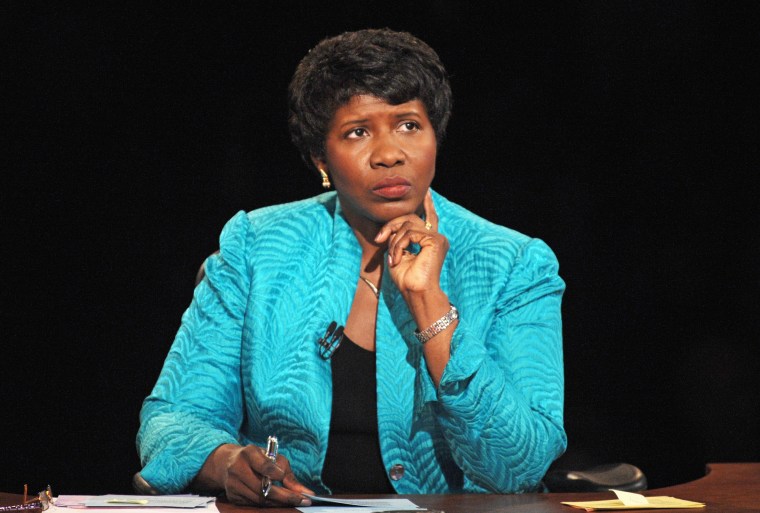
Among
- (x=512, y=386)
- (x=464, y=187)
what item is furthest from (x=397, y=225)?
(x=464, y=187)

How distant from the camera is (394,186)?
2311 mm

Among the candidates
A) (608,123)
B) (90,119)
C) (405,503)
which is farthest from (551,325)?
(90,119)

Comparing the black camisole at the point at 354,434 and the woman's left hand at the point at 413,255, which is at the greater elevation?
the woman's left hand at the point at 413,255

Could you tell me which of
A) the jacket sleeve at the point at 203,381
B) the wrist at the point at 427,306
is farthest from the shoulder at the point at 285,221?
the wrist at the point at 427,306

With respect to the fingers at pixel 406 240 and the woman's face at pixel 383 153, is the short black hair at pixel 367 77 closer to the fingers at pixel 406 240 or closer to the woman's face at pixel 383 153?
the woman's face at pixel 383 153

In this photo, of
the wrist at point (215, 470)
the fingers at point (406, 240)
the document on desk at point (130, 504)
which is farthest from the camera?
the fingers at point (406, 240)

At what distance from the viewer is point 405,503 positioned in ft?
5.83

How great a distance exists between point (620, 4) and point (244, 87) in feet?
4.14

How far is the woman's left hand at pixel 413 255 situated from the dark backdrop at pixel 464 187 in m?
1.08

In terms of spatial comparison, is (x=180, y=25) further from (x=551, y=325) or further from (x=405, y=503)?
(x=405, y=503)

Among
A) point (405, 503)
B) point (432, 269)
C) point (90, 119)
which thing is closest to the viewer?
point (405, 503)

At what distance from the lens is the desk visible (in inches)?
68.7

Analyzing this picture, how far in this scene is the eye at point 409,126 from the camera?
234 centimetres

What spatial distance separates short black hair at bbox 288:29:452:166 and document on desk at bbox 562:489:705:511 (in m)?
1.00
